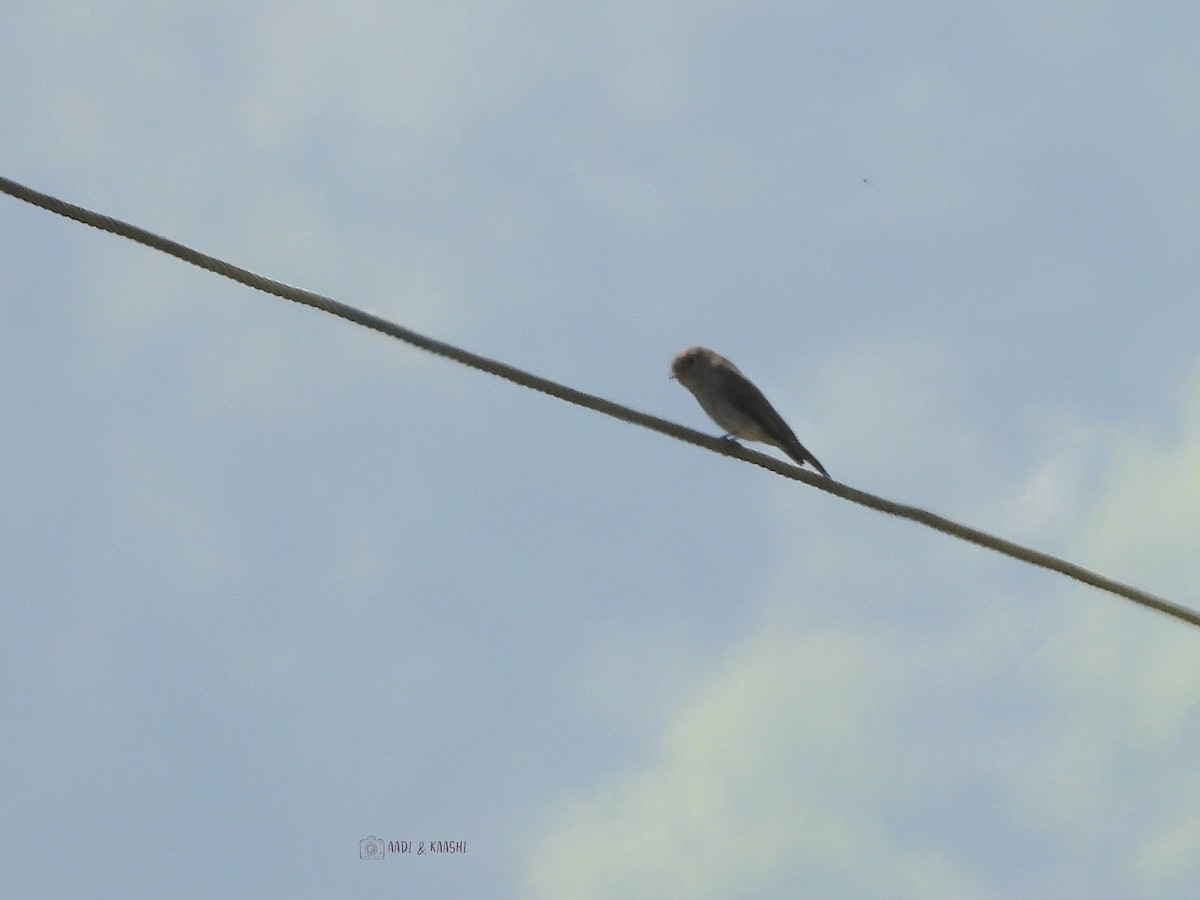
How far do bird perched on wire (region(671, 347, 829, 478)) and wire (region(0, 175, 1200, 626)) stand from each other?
3485 mm

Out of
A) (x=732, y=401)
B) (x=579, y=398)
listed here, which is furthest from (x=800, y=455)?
(x=579, y=398)

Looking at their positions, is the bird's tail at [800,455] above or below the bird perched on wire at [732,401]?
below

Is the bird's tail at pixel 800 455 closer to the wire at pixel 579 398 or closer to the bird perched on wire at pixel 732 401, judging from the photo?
the bird perched on wire at pixel 732 401

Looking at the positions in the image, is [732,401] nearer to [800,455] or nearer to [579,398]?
[800,455]

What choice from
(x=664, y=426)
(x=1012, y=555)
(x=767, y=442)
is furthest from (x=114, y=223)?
(x=767, y=442)

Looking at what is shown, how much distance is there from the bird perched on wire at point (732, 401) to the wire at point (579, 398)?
3.48m

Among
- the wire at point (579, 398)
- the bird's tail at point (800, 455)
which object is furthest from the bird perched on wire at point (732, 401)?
the wire at point (579, 398)

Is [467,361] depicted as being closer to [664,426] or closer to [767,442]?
[664,426]

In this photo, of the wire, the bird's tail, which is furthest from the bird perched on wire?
the wire

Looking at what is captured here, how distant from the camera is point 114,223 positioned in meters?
5.66

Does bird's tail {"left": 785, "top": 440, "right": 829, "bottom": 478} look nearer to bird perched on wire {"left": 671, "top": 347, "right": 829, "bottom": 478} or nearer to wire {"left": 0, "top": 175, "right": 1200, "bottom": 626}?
bird perched on wire {"left": 671, "top": 347, "right": 829, "bottom": 478}

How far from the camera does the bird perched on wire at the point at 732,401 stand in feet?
38.0

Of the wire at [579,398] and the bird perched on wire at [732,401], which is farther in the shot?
the bird perched on wire at [732,401]

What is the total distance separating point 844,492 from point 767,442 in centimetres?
429
